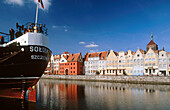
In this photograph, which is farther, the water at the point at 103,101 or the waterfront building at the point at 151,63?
the waterfront building at the point at 151,63

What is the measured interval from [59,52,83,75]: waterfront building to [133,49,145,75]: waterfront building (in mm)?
32194

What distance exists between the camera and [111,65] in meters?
74.8

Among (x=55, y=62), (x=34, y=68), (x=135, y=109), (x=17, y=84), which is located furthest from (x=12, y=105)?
(x=55, y=62)

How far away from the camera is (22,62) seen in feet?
66.4

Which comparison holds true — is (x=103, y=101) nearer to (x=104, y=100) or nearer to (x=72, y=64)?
(x=104, y=100)

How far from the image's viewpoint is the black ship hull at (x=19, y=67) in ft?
66.2

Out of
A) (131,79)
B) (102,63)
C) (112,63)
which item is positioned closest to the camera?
(131,79)

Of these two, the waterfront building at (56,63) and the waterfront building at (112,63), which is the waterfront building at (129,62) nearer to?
the waterfront building at (112,63)

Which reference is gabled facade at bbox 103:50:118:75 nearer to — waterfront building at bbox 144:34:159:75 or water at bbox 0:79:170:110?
waterfront building at bbox 144:34:159:75

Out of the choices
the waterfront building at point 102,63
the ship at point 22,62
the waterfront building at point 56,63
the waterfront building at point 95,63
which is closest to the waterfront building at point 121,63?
the waterfront building at point 102,63

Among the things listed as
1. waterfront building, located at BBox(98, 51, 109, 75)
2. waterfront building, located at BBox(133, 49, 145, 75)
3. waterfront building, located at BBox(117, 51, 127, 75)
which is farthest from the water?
waterfront building, located at BBox(98, 51, 109, 75)

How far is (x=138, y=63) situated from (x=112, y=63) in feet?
44.0

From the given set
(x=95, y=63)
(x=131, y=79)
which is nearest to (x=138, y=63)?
(x=131, y=79)

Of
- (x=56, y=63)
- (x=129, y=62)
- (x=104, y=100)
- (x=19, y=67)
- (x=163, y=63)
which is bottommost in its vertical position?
(x=104, y=100)
